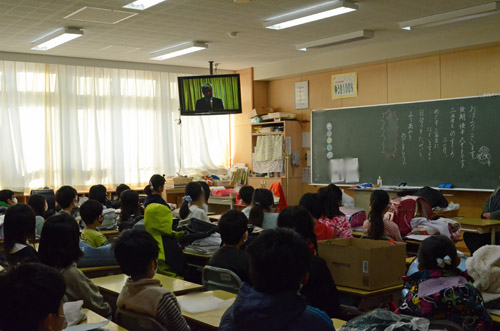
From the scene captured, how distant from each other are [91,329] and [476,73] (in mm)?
6391

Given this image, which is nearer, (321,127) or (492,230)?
(492,230)

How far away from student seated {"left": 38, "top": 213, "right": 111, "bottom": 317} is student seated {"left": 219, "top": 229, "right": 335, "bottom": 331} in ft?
4.77

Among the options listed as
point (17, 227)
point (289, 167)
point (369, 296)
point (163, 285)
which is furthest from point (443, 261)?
point (289, 167)

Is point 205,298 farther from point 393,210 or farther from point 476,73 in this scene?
point 476,73

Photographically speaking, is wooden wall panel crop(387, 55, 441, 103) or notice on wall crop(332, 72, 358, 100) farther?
notice on wall crop(332, 72, 358, 100)

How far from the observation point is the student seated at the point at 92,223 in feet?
13.5

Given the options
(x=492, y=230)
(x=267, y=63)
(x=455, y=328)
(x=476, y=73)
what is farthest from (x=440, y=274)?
(x=267, y=63)

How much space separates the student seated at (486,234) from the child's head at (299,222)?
3378 millimetres

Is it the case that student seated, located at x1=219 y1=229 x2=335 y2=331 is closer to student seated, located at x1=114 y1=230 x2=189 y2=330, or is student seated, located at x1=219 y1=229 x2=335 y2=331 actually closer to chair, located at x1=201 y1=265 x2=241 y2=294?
student seated, located at x1=114 y1=230 x2=189 y2=330

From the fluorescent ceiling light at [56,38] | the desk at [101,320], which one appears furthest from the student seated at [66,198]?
the desk at [101,320]

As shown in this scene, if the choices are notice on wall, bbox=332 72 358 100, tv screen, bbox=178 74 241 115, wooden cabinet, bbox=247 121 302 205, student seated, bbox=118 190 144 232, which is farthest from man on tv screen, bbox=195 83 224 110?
student seated, bbox=118 190 144 232

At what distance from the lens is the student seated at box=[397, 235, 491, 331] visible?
8.34 feet

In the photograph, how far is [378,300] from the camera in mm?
3373

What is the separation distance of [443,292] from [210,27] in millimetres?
5119
